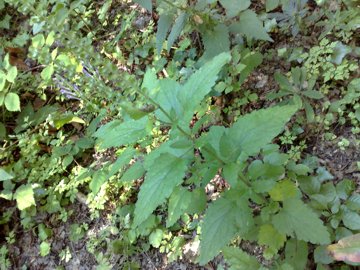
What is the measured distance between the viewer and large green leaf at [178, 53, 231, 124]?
197 centimetres

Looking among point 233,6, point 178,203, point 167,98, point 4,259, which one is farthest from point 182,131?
point 4,259

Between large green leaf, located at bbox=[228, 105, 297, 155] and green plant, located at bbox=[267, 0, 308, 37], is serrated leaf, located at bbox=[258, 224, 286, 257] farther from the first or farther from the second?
green plant, located at bbox=[267, 0, 308, 37]

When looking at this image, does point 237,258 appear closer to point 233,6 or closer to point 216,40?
point 216,40

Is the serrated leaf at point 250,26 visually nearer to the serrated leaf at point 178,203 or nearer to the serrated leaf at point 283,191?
the serrated leaf at point 283,191

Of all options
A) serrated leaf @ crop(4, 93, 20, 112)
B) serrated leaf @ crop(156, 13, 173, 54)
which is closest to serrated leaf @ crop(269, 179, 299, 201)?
serrated leaf @ crop(156, 13, 173, 54)

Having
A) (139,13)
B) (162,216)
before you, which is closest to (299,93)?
(162,216)

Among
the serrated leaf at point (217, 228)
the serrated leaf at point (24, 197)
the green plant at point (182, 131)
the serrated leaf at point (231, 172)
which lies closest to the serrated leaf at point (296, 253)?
the green plant at point (182, 131)

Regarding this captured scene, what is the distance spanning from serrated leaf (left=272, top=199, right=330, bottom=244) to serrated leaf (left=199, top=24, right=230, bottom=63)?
1411 mm

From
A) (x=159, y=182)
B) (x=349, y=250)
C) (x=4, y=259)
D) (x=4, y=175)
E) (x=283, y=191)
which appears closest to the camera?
(x=159, y=182)

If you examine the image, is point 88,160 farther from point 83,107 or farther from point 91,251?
point 91,251

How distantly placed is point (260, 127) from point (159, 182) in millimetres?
566

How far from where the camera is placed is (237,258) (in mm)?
2561

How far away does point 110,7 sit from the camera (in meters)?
4.62

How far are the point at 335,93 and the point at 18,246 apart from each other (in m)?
3.20
